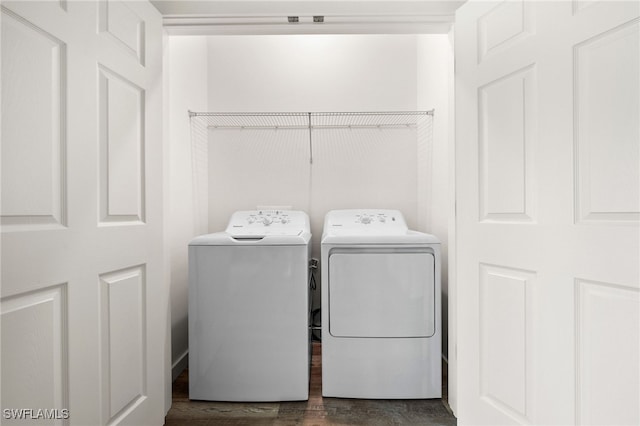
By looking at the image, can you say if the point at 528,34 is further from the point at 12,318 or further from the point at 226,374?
the point at 226,374

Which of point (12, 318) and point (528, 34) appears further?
point (528, 34)

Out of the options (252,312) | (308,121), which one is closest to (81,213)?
(252,312)

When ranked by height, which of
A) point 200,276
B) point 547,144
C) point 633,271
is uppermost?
point 547,144

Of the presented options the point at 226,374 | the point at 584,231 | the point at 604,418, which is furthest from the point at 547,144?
the point at 226,374

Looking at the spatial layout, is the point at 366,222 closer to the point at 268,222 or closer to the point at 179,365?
the point at 268,222

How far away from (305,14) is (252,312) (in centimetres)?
145

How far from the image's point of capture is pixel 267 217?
2.09 meters

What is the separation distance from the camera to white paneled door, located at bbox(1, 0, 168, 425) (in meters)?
0.77

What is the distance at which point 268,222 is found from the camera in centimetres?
206

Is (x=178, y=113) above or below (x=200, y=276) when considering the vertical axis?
above

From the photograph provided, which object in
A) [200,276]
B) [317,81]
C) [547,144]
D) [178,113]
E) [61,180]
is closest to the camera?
[61,180]

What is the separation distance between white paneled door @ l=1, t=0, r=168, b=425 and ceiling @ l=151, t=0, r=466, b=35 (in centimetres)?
20

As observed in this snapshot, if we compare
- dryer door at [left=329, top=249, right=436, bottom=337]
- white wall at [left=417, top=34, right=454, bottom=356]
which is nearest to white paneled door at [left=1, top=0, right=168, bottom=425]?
dryer door at [left=329, top=249, right=436, bottom=337]

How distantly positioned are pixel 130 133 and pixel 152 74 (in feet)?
0.99
